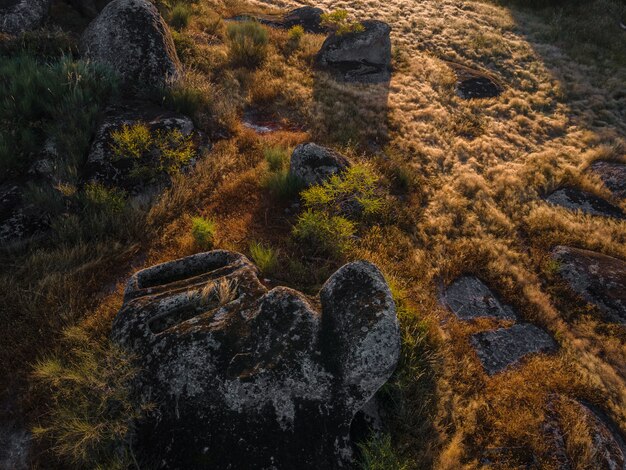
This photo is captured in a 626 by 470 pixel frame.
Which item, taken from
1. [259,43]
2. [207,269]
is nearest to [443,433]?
[207,269]

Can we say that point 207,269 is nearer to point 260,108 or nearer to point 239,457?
point 239,457

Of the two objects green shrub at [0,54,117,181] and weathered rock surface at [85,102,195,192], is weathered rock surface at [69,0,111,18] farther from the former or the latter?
weathered rock surface at [85,102,195,192]

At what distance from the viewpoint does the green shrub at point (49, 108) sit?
6.36 m

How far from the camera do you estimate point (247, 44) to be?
13.2 meters

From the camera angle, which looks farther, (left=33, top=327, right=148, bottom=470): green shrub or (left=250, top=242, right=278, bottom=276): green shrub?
(left=250, top=242, right=278, bottom=276): green shrub

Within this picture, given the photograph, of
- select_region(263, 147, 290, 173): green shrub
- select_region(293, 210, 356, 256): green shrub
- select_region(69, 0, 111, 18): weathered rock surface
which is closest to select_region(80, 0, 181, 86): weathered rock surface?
select_region(263, 147, 290, 173): green shrub

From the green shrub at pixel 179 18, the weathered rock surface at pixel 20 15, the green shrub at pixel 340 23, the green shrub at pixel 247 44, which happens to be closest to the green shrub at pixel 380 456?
the green shrub at pixel 247 44

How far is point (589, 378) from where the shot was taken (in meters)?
5.66

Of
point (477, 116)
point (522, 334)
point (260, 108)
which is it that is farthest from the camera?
point (477, 116)

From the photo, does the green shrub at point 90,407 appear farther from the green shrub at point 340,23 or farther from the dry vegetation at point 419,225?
the green shrub at point 340,23

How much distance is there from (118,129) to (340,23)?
548 inches

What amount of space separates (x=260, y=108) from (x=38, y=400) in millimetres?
9211

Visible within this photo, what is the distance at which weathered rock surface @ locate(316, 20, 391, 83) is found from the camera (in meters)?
14.6

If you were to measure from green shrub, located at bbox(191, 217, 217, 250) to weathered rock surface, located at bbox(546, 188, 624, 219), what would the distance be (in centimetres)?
877
